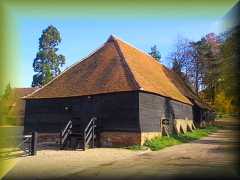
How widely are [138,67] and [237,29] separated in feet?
52.3

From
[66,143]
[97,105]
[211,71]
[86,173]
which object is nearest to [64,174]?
[86,173]

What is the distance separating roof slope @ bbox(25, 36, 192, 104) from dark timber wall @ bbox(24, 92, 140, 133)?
39 cm

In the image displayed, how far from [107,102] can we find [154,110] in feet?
9.89

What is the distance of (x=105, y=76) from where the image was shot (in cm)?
1997

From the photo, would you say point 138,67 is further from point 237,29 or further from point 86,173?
point 237,29

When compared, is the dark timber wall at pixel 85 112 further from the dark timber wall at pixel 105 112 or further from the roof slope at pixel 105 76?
the roof slope at pixel 105 76

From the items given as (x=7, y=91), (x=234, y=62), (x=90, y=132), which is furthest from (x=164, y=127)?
(x=7, y=91)

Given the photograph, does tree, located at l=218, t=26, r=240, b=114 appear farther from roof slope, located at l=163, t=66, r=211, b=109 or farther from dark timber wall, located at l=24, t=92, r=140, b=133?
roof slope, located at l=163, t=66, r=211, b=109

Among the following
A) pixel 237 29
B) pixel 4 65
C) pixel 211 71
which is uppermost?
pixel 211 71

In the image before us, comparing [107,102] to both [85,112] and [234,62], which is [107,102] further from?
[234,62]

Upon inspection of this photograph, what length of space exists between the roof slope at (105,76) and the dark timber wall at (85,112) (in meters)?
0.39

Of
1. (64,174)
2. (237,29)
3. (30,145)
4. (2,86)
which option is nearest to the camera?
(2,86)

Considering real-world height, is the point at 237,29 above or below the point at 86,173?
above

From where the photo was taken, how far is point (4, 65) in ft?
13.5
